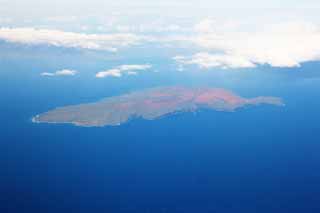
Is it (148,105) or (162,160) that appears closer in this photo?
(162,160)

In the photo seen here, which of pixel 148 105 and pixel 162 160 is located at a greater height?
pixel 148 105

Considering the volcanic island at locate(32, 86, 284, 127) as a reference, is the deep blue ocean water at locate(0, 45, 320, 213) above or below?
below

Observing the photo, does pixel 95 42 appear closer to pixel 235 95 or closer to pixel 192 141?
pixel 235 95

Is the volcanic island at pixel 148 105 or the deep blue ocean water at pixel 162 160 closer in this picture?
the deep blue ocean water at pixel 162 160

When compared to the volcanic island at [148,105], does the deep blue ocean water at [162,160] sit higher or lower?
lower

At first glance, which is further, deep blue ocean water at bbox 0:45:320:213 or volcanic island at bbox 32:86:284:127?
volcanic island at bbox 32:86:284:127
